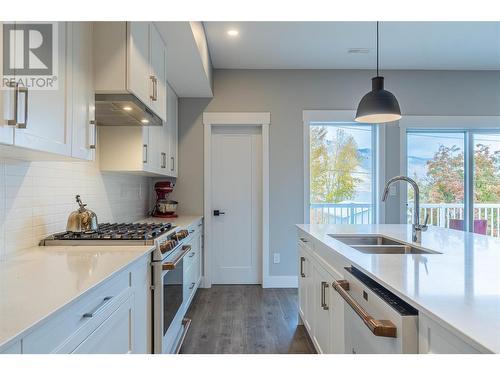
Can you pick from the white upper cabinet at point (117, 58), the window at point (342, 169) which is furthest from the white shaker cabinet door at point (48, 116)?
the window at point (342, 169)

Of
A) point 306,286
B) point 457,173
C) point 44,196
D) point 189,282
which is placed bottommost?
point 189,282

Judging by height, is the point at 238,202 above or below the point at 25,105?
below

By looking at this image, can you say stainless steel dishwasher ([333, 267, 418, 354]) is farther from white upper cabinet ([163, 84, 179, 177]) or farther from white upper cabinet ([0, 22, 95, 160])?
white upper cabinet ([163, 84, 179, 177])

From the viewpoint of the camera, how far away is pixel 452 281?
1.04m

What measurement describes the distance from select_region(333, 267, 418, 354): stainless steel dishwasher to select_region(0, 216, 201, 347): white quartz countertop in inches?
36.5

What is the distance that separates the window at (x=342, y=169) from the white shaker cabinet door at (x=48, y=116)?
3190 mm

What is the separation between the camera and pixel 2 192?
151cm

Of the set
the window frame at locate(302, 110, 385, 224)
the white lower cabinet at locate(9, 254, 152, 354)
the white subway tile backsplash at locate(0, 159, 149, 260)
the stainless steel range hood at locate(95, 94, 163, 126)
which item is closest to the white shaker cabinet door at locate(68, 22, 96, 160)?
the stainless steel range hood at locate(95, 94, 163, 126)

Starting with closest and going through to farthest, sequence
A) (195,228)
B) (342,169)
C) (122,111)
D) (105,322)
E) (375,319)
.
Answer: (375,319)
(105,322)
(122,111)
(195,228)
(342,169)

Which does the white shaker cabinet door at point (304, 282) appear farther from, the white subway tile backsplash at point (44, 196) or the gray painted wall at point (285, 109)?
the white subway tile backsplash at point (44, 196)

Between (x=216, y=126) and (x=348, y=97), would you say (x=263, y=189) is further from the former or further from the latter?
(x=348, y=97)

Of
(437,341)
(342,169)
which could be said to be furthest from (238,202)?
(437,341)

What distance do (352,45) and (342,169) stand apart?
1513mm

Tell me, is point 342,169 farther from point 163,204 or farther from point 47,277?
point 47,277
